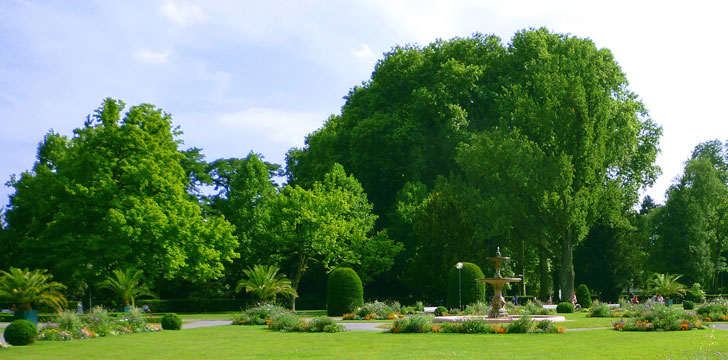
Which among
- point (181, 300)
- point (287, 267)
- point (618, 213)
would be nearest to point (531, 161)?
point (618, 213)

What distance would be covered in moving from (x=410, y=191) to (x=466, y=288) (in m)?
13.4

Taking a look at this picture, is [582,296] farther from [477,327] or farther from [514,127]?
[477,327]

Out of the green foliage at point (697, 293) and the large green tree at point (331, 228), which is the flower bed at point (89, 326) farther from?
the green foliage at point (697, 293)

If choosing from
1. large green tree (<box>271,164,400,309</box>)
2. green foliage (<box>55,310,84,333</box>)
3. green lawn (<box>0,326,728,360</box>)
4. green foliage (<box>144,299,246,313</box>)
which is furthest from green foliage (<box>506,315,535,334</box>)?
green foliage (<box>144,299,246,313</box>)

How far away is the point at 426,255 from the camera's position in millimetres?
44375

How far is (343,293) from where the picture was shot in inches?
1508

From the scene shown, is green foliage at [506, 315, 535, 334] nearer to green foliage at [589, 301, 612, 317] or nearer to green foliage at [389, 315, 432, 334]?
green foliage at [389, 315, 432, 334]

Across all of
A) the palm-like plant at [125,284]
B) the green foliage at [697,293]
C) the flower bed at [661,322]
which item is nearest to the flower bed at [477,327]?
the flower bed at [661,322]

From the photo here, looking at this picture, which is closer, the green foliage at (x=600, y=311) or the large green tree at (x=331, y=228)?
the green foliage at (x=600, y=311)

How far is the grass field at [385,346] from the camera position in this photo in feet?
51.1

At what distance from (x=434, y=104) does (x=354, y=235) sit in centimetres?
1077

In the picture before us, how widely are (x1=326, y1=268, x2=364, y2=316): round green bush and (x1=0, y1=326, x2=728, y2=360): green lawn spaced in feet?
48.1

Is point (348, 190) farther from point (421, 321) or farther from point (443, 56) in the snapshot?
point (421, 321)

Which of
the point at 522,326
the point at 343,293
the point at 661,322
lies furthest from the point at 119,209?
the point at 661,322
